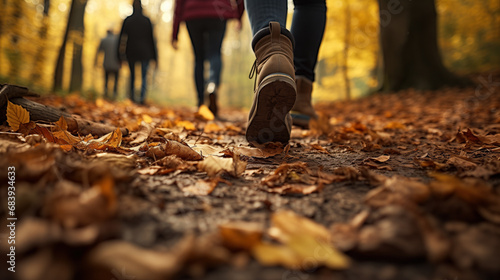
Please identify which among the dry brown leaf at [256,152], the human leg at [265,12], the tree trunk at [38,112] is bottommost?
the dry brown leaf at [256,152]

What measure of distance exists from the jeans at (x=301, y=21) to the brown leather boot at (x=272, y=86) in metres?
0.10

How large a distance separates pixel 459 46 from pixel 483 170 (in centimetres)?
1247

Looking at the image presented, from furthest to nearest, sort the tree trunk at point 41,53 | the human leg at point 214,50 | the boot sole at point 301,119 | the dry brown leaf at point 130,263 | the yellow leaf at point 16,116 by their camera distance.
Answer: the tree trunk at point 41,53, the human leg at point 214,50, the boot sole at point 301,119, the yellow leaf at point 16,116, the dry brown leaf at point 130,263

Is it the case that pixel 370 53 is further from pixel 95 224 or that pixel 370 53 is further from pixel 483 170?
pixel 95 224

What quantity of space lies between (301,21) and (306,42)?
0.44ft

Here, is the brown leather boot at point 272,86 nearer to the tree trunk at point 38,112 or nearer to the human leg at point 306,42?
the human leg at point 306,42

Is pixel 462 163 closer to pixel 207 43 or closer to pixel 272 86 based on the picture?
pixel 272 86

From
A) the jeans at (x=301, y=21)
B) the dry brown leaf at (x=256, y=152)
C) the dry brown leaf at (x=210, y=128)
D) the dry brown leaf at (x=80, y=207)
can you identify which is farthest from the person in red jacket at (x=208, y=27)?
the dry brown leaf at (x=80, y=207)

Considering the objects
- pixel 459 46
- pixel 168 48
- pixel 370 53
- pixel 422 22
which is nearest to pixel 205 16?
pixel 422 22

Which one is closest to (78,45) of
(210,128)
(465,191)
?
(210,128)

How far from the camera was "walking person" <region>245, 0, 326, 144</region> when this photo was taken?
1.26m

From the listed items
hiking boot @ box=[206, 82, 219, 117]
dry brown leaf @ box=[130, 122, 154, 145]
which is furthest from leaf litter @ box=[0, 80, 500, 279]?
hiking boot @ box=[206, 82, 219, 117]

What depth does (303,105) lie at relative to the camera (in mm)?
1949

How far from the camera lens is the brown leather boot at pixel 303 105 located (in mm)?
1878
